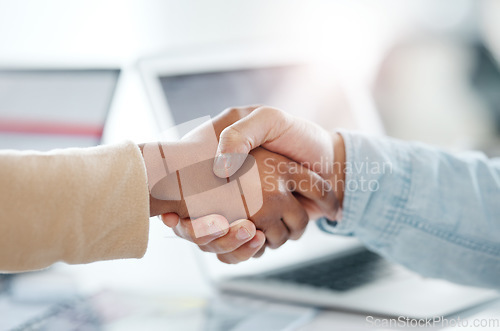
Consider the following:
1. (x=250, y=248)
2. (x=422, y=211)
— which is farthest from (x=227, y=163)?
(x=422, y=211)

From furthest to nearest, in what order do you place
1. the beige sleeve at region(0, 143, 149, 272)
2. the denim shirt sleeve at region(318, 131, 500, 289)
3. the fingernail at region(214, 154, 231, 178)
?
the denim shirt sleeve at region(318, 131, 500, 289)
the fingernail at region(214, 154, 231, 178)
the beige sleeve at region(0, 143, 149, 272)

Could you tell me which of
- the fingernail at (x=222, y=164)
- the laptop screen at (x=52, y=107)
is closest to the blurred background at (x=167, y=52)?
the laptop screen at (x=52, y=107)

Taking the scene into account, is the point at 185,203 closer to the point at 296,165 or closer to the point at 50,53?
the point at 296,165

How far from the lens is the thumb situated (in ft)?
1.59

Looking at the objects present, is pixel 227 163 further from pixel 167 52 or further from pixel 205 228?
pixel 167 52

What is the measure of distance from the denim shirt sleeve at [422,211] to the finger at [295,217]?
6cm

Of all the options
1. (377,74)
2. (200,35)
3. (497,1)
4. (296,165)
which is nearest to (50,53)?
(200,35)

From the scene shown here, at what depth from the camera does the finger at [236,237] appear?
51 centimetres

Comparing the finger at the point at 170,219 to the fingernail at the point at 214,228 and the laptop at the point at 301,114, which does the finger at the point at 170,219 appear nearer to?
the fingernail at the point at 214,228

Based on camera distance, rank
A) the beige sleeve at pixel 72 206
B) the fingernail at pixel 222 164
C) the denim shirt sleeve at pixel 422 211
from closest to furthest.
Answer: the beige sleeve at pixel 72 206 → the fingernail at pixel 222 164 → the denim shirt sleeve at pixel 422 211

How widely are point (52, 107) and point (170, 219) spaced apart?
0.27 metres

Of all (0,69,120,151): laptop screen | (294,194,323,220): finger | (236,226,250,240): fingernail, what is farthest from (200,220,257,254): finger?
(0,69,120,151): laptop screen

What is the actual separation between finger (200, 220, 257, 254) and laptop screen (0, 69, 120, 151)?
283mm

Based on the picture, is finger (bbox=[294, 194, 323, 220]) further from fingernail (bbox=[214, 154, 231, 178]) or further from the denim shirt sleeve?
fingernail (bbox=[214, 154, 231, 178])
